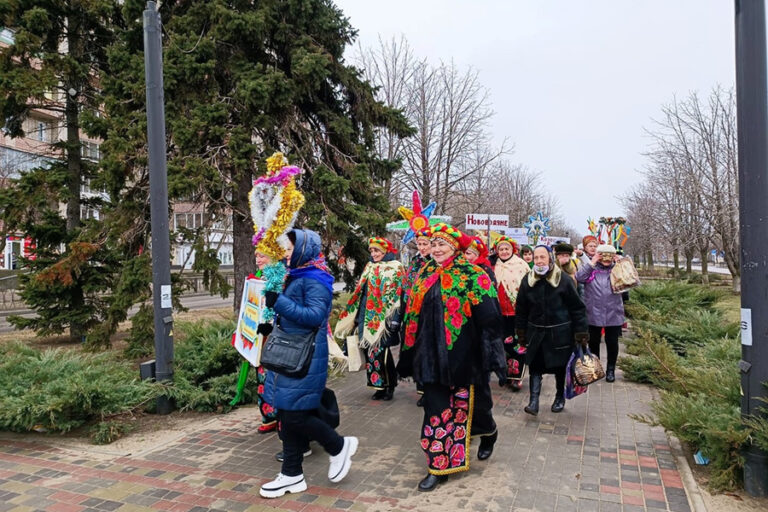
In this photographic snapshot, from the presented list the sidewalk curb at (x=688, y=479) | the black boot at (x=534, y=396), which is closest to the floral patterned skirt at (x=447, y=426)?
the sidewalk curb at (x=688, y=479)

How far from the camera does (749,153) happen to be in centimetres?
343

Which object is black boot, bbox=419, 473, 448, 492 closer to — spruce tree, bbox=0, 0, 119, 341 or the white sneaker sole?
the white sneaker sole

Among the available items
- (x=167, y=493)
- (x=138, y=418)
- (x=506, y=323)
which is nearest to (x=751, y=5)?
(x=506, y=323)

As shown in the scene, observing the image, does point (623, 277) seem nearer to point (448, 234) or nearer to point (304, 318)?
point (448, 234)

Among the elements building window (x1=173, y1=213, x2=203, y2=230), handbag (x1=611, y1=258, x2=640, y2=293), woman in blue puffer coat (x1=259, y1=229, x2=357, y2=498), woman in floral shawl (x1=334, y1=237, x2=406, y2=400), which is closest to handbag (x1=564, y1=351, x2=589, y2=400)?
handbag (x1=611, y1=258, x2=640, y2=293)

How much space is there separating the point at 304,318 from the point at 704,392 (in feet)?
11.6

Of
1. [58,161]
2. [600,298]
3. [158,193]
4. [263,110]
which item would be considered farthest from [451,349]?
[58,161]

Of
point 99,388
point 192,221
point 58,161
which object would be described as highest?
point 58,161

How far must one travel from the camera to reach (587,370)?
5125 mm

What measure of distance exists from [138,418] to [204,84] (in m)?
6.17

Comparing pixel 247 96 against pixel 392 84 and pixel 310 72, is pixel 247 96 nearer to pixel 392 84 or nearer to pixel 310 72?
pixel 310 72

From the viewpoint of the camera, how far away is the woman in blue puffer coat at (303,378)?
3.49 metres

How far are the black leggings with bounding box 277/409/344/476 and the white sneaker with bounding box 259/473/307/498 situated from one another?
0.12ft

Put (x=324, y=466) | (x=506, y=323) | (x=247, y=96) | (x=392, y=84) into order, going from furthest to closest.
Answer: (x=392, y=84)
(x=247, y=96)
(x=506, y=323)
(x=324, y=466)
